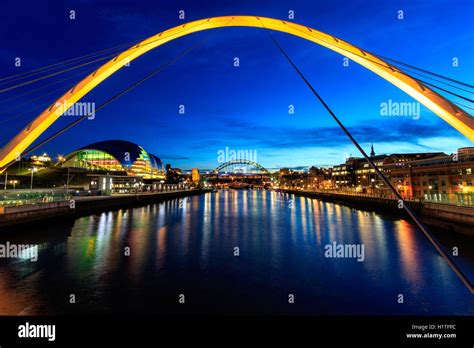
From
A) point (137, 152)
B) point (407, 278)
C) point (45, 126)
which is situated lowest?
point (407, 278)

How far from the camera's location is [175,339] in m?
5.70

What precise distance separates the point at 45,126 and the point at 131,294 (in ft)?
22.2

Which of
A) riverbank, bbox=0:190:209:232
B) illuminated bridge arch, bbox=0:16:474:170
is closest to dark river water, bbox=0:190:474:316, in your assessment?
riverbank, bbox=0:190:209:232

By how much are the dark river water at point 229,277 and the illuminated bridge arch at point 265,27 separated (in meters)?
5.83

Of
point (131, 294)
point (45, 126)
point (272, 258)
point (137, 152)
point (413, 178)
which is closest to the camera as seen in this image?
point (45, 126)

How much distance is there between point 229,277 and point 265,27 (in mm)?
10707

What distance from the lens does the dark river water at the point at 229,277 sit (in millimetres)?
9203

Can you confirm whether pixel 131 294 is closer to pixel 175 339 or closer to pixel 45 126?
pixel 175 339

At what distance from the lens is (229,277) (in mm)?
12305

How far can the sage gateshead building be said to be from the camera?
240ft

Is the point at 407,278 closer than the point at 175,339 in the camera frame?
No

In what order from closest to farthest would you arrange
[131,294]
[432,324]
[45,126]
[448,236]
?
[432,324], [45,126], [131,294], [448,236]

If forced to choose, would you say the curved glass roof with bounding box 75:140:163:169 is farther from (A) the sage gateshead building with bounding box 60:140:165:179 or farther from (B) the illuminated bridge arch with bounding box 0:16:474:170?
(B) the illuminated bridge arch with bounding box 0:16:474:170

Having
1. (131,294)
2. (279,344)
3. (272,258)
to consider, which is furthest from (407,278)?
(131,294)
